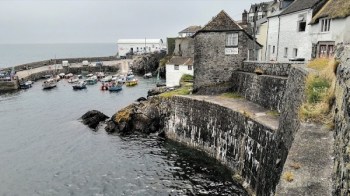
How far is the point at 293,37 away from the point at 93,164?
25829 mm

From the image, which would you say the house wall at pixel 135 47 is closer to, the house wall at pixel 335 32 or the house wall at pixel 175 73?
the house wall at pixel 175 73

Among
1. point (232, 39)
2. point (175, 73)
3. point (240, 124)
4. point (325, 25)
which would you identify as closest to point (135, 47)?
point (175, 73)

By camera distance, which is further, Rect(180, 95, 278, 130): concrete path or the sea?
the sea

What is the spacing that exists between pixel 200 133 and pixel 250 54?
1568 centimetres

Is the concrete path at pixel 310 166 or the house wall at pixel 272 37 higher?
the house wall at pixel 272 37

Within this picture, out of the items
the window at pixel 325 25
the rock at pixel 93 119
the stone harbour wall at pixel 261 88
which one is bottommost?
the rock at pixel 93 119

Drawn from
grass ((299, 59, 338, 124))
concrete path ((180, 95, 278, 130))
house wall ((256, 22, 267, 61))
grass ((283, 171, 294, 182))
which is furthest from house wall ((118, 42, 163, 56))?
grass ((283, 171, 294, 182))

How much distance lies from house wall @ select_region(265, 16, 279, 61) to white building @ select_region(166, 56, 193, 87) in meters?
16.7

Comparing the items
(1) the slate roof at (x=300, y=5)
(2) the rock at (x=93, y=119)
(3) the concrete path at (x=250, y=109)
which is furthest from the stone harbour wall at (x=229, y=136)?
(1) the slate roof at (x=300, y=5)

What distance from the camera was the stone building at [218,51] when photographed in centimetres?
3531

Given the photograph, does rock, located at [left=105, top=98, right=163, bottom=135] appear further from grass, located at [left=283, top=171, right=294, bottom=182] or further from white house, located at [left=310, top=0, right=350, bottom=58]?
grass, located at [left=283, top=171, right=294, bottom=182]

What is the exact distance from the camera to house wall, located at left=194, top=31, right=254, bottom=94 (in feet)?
117

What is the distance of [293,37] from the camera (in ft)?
119

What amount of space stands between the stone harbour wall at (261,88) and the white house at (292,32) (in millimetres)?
6585
